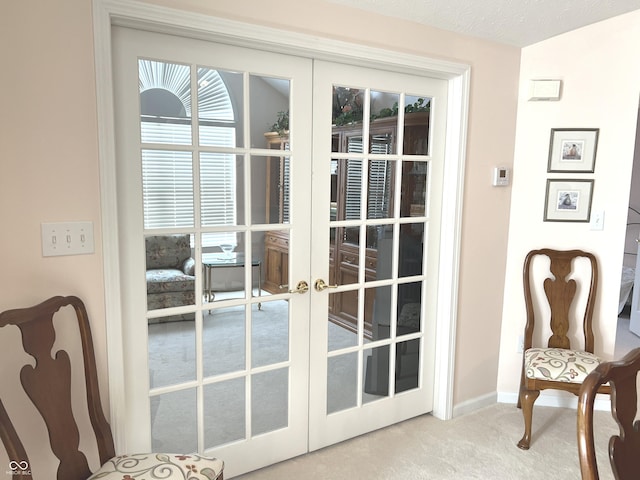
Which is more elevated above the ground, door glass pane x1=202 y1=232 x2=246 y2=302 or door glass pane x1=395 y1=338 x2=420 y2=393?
door glass pane x1=202 y1=232 x2=246 y2=302

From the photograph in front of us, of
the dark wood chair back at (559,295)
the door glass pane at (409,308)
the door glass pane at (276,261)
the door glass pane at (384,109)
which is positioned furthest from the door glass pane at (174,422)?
the dark wood chair back at (559,295)

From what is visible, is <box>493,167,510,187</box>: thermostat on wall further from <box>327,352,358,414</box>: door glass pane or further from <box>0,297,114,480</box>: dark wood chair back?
<box>0,297,114,480</box>: dark wood chair back

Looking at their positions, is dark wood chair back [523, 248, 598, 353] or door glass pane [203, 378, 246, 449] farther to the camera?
dark wood chair back [523, 248, 598, 353]

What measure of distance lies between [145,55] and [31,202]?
2.28ft

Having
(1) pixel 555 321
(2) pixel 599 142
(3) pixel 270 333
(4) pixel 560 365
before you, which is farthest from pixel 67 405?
(2) pixel 599 142

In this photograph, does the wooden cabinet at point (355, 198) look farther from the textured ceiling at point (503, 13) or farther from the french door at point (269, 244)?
the textured ceiling at point (503, 13)

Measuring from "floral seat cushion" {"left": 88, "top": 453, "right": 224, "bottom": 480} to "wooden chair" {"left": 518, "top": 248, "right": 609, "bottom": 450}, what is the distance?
1.72 meters

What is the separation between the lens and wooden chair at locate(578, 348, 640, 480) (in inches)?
39.4

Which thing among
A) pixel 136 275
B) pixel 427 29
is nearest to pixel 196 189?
pixel 136 275

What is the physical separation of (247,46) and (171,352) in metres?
1.35

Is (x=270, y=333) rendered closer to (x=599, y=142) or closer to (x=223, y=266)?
(x=223, y=266)

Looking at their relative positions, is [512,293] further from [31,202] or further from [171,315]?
[31,202]

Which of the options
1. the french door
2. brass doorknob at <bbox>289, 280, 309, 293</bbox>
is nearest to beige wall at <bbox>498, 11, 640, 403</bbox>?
the french door

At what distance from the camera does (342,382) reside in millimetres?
2514
